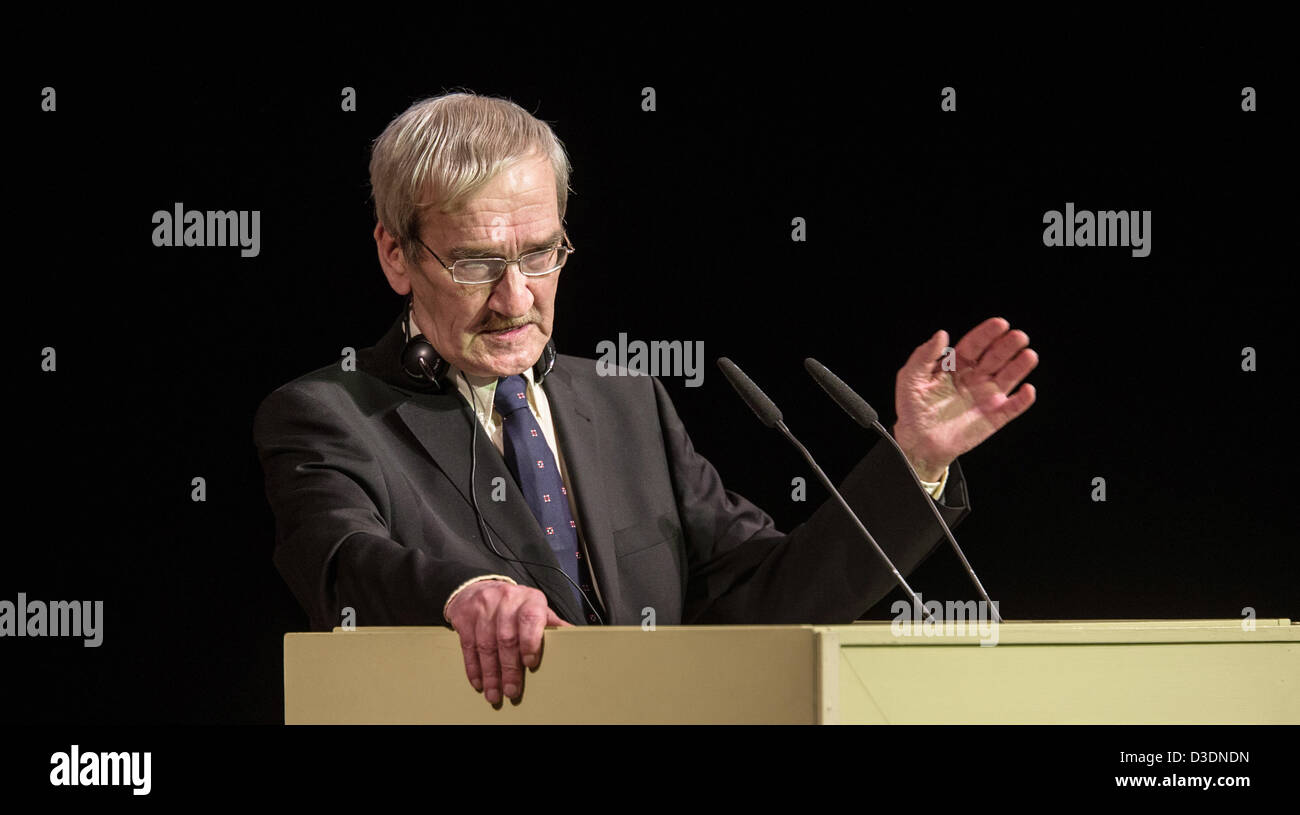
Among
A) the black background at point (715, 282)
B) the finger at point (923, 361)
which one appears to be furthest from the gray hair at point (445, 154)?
the finger at point (923, 361)

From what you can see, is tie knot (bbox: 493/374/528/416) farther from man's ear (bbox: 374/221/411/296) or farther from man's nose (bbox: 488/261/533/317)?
man's ear (bbox: 374/221/411/296)

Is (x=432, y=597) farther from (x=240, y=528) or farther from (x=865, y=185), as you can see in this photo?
(x=865, y=185)

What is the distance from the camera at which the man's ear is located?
8.10 feet

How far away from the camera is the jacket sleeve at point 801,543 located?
6.89ft

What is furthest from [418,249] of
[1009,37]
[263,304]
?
[1009,37]

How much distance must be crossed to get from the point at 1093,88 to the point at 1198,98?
21 cm

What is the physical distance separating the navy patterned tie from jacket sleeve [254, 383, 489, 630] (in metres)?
0.22

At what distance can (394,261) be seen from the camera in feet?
8.14

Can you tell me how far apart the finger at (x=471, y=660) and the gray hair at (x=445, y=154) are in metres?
0.98

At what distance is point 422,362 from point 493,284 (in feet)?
0.53

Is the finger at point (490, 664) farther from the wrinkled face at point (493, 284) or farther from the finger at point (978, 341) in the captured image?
the wrinkled face at point (493, 284)

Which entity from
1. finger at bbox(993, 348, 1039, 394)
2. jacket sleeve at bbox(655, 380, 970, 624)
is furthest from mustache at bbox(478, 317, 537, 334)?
finger at bbox(993, 348, 1039, 394)

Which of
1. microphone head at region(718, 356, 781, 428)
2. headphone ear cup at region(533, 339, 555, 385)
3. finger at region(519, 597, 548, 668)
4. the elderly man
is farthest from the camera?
headphone ear cup at region(533, 339, 555, 385)

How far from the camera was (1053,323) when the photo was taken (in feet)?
10.4
